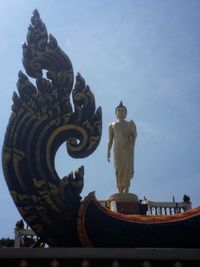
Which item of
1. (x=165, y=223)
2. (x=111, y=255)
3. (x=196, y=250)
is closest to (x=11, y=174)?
(x=111, y=255)

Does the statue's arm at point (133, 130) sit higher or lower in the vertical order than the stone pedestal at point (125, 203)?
higher

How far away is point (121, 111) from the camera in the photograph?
28.6 ft

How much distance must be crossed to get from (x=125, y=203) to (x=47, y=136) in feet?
8.37

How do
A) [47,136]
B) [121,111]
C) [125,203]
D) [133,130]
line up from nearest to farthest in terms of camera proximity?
[47,136] → [125,203] → [121,111] → [133,130]

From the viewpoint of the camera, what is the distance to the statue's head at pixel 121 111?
8649 mm

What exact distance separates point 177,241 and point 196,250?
0.35 meters

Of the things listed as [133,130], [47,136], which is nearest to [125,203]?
[133,130]

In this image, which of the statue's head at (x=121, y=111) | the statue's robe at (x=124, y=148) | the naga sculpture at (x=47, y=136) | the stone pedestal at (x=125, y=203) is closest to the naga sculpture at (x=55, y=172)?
the naga sculpture at (x=47, y=136)

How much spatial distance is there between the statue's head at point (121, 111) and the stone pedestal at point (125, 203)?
5.75 ft

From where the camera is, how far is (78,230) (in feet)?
16.6

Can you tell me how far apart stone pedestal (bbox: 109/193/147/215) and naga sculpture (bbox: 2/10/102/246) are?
7.04 ft

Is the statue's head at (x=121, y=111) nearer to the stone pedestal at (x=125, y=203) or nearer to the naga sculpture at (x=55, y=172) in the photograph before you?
the stone pedestal at (x=125, y=203)

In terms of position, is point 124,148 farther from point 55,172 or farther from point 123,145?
point 55,172

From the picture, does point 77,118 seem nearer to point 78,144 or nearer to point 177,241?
point 78,144
